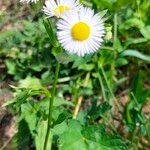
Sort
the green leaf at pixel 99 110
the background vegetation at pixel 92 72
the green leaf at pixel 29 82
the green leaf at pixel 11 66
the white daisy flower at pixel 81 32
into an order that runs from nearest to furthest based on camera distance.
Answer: the white daisy flower at pixel 81 32, the green leaf at pixel 99 110, the background vegetation at pixel 92 72, the green leaf at pixel 29 82, the green leaf at pixel 11 66

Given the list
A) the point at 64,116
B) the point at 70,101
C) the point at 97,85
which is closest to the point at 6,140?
the point at 70,101

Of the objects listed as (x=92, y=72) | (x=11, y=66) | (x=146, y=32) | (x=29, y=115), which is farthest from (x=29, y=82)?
(x=146, y=32)

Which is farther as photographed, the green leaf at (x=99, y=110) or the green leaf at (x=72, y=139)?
the green leaf at (x=99, y=110)

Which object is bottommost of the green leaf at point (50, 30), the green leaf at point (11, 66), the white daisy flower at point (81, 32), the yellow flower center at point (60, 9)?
the white daisy flower at point (81, 32)

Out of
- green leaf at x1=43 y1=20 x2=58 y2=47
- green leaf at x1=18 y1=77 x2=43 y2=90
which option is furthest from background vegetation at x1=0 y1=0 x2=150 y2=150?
green leaf at x1=43 y1=20 x2=58 y2=47

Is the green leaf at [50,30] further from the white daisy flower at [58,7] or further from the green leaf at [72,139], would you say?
the green leaf at [72,139]

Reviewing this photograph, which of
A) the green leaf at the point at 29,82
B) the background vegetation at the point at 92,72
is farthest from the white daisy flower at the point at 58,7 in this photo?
the green leaf at the point at 29,82
